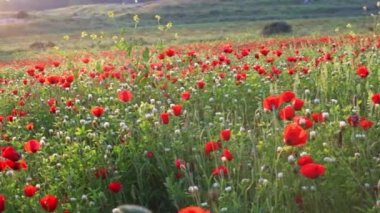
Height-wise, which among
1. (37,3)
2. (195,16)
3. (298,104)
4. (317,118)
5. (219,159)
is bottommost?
(37,3)

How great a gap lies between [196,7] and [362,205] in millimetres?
89276

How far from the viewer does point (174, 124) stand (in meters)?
5.58

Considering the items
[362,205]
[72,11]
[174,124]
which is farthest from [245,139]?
[72,11]

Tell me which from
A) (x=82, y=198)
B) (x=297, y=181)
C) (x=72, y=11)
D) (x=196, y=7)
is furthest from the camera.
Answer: (x=72, y=11)

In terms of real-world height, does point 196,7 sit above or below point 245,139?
below

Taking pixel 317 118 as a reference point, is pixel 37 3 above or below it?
below

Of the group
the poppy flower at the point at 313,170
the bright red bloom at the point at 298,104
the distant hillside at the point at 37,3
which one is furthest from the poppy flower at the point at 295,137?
the distant hillside at the point at 37,3

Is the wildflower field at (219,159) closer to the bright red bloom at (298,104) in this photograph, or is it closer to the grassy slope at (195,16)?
the bright red bloom at (298,104)

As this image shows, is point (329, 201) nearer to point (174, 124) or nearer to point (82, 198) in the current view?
point (82, 198)

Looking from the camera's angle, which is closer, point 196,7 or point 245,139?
point 245,139

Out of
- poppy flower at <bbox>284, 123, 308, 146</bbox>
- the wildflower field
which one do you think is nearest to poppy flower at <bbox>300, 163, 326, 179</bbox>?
the wildflower field

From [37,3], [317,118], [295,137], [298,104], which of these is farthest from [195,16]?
[37,3]

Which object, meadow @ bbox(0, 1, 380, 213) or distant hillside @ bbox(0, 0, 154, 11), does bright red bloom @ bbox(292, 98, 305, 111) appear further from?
distant hillside @ bbox(0, 0, 154, 11)

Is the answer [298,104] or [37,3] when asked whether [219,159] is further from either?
[37,3]
